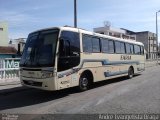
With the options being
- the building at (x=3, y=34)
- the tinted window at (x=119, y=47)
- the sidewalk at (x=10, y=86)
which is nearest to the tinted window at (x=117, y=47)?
the tinted window at (x=119, y=47)

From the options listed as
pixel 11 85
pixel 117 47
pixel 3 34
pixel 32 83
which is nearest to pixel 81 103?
pixel 32 83

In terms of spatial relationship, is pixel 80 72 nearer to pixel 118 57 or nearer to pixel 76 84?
pixel 76 84

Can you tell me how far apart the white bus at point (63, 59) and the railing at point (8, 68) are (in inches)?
183

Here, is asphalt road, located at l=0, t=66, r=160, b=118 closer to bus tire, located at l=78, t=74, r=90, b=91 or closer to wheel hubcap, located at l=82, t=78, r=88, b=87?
bus tire, located at l=78, t=74, r=90, b=91

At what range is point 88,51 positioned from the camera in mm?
12664

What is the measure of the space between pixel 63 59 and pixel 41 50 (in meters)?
0.96

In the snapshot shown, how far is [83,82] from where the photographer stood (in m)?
12.3

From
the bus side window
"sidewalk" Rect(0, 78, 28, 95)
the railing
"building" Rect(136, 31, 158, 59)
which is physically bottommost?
"sidewalk" Rect(0, 78, 28, 95)

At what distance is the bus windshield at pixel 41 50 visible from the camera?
10.3m

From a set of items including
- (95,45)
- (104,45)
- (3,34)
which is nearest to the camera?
(95,45)

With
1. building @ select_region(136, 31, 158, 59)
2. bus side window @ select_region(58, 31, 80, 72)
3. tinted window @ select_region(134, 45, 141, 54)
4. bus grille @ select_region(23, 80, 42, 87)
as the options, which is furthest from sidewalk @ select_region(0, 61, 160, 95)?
building @ select_region(136, 31, 158, 59)

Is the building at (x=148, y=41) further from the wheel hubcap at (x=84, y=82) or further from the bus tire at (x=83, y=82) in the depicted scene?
the wheel hubcap at (x=84, y=82)

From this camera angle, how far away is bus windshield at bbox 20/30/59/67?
10.3m

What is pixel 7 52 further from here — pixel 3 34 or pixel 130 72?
pixel 130 72
